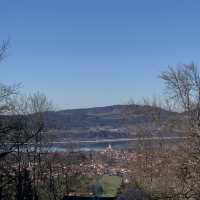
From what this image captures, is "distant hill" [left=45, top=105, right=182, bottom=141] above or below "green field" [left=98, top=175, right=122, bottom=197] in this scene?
above

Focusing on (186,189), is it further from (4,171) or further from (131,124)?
(131,124)

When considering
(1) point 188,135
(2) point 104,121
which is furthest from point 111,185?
(2) point 104,121

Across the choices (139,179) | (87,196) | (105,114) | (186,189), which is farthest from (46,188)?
(105,114)

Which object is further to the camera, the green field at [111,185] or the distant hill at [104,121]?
the green field at [111,185]

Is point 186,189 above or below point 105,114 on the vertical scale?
below

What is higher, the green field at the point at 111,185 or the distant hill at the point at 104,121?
the distant hill at the point at 104,121

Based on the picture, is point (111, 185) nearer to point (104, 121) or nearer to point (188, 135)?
point (188, 135)

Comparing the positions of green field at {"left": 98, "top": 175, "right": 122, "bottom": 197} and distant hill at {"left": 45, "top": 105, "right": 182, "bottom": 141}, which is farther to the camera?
green field at {"left": 98, "top": 175, "right": 122, "bottom": 197}

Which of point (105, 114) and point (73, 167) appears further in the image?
point (105, 114)
